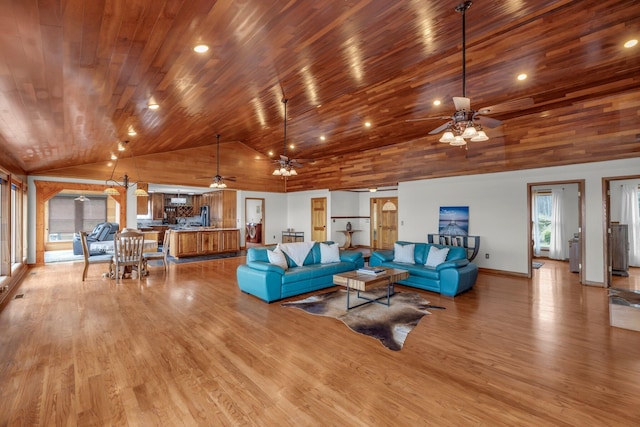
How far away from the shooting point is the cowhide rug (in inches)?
138

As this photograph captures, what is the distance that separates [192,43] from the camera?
250 centimetres

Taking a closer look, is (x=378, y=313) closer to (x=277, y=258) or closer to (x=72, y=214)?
(x=277, y=258)

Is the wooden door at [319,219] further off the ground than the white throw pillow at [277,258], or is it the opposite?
the wooden door at [319,219]

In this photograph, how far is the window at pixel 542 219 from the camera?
951 centimetres

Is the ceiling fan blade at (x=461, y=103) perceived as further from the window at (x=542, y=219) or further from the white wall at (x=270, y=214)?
the white wall at (x=270, y=214)

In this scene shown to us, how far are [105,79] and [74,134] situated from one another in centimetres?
259

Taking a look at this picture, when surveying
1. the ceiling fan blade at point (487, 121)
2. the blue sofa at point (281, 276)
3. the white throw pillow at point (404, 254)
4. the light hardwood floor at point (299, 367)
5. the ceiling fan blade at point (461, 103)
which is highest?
the ceiling fan blade at point (461, 103)

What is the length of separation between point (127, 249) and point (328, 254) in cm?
407

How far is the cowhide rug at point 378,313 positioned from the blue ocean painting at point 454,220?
3.23 meters

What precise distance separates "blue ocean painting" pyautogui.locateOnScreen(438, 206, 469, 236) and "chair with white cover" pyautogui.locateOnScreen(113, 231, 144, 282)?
7.18 metres

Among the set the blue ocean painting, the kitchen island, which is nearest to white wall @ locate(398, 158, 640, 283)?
the blue ocean painting

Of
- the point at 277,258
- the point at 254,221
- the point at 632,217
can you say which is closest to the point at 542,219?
the point at 632,217

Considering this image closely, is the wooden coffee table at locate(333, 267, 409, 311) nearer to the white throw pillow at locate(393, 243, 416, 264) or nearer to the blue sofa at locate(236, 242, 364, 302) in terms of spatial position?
the blue sofa at locate(236, 242, 364, 302)

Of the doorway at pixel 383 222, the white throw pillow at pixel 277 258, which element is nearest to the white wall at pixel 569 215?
the doorway at pixel 383 222
